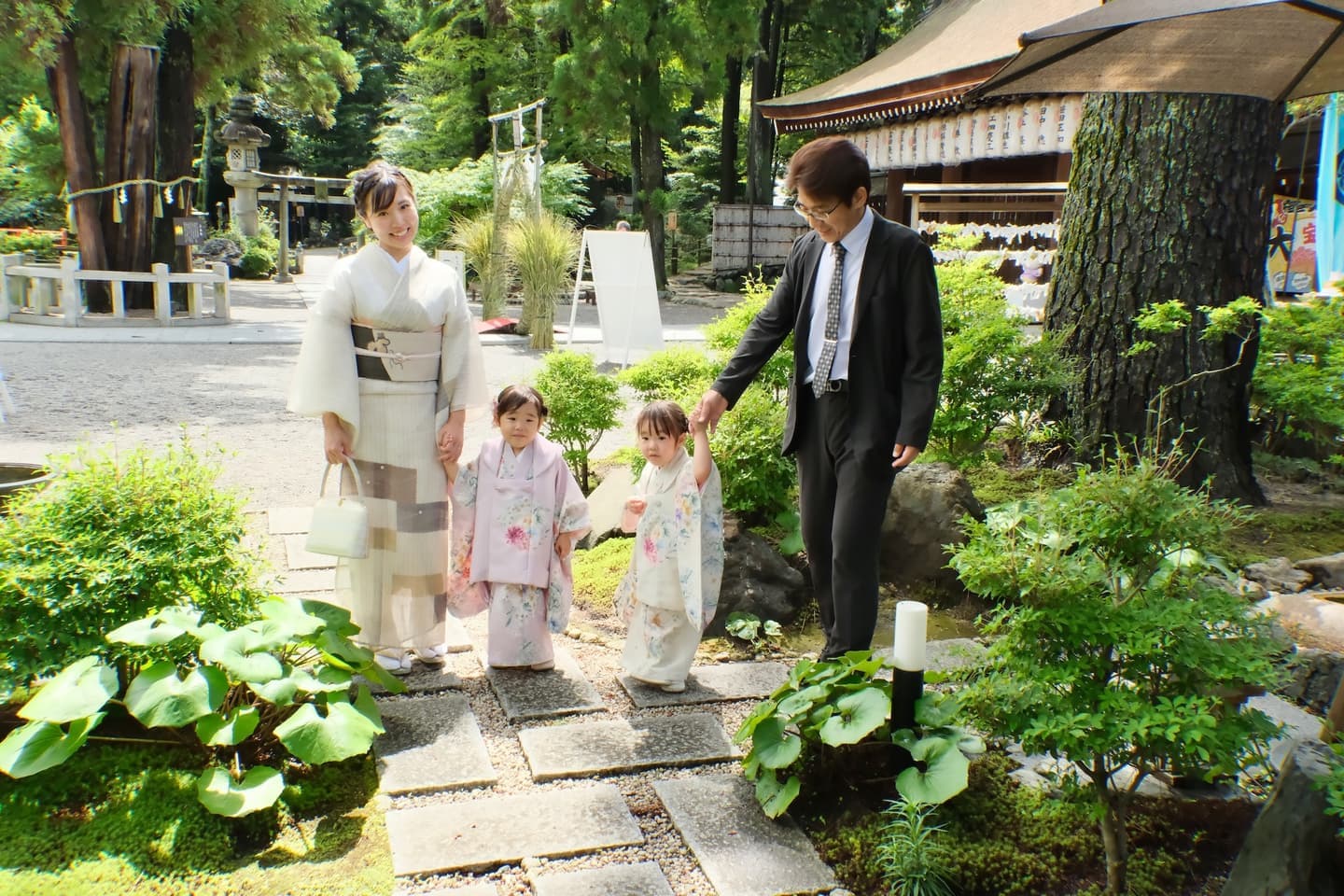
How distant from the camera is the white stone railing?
13.7m

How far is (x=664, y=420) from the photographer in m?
3.69

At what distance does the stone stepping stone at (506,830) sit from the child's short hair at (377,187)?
6.23 ft

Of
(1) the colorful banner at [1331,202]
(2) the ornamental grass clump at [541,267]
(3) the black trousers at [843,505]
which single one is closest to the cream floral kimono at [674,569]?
(3) the black trousers at [843,505]

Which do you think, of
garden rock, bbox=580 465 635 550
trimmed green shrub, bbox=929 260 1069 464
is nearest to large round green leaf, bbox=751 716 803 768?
garden rock, bbox=580 465 635 550

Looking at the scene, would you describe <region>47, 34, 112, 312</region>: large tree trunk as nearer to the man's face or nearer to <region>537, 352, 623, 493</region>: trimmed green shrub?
<region>537, 352, 623, 493</region>: trimmed green shrub

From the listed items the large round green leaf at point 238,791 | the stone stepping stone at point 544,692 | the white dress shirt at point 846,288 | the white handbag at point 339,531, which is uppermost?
the white dress shirt at point 846,288

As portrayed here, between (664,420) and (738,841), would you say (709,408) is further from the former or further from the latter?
(738,841)

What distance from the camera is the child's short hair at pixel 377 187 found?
3482 millimetres

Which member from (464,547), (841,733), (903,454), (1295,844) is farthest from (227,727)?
(1295,844)

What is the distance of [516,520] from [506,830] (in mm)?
1282

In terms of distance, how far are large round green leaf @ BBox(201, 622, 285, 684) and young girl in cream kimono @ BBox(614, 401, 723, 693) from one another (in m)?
1.31

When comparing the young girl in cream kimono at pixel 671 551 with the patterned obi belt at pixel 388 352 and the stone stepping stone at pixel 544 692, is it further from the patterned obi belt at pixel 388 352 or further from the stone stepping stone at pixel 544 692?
the patterned obi belt at pixel 388 352

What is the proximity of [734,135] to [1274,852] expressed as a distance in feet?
79.6

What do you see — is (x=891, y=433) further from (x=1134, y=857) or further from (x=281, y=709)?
(x=281, y=709)
